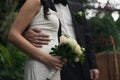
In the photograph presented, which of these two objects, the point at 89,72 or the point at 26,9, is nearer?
the point at 26,9

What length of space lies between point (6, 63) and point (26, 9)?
2.73 m

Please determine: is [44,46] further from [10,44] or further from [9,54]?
[10,44]

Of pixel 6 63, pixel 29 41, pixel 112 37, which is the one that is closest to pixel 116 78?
pixel 112 37

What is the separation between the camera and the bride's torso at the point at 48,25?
3211 millimetres

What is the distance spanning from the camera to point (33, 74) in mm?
3150

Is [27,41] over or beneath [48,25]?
beneath

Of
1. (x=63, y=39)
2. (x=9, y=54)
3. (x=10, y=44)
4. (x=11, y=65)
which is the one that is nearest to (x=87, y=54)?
(x=63, y=39)

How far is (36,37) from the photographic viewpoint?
324cm

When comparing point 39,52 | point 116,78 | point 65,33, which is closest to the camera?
point 39,52

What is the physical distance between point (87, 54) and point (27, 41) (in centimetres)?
81

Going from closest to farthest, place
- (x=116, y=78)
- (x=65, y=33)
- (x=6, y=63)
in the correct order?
(x=65, y=33), (x=6, y=63), (x=116, y=78)

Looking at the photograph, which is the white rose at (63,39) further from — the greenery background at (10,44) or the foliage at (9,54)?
the foliage at (9,54)

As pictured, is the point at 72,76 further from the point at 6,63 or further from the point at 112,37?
A: the point at 112,37

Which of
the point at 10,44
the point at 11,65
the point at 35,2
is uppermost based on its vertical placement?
the point at 35,2
